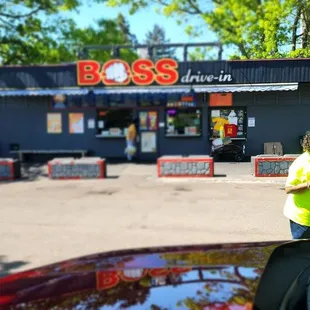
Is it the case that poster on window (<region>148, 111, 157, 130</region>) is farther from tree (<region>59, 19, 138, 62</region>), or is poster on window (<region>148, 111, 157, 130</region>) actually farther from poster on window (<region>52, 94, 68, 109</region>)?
tree (<region>59, 19, 138, 62</region>)

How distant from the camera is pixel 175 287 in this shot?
2.20 metres

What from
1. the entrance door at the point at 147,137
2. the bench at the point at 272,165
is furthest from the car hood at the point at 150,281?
the entrance door at the point at 147,137

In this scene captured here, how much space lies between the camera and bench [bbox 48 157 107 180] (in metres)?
12.1

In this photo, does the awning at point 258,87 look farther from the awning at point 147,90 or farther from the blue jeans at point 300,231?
the awning at point 147,90

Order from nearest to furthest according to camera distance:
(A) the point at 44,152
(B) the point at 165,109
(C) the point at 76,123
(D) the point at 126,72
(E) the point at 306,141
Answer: (E) the point at 306,141
(D) the point at 126,72
(B) the point at 165,109
(C) the point at 76,123
(A) the point at 44,152

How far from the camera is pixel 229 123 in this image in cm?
373

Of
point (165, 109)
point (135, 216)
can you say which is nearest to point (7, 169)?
point (165, 109)

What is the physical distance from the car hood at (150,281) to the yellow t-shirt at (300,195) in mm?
1381

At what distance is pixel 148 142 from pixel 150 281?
12.5 m

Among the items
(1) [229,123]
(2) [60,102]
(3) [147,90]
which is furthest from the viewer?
(2) [60,102]

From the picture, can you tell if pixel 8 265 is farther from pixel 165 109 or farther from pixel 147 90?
pixel 165 109

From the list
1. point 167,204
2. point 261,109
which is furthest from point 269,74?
point 167,204

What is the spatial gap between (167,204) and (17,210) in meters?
3.13

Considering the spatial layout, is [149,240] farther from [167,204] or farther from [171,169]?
[171,169]
